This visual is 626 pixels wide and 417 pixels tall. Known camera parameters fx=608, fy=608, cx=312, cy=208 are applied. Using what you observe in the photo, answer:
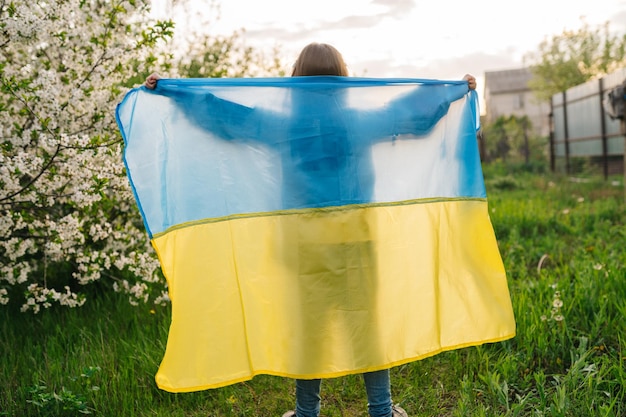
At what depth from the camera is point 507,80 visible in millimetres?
43000

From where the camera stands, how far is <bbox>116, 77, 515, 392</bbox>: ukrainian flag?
2.54m

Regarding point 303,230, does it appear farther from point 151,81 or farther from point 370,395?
point 151,81

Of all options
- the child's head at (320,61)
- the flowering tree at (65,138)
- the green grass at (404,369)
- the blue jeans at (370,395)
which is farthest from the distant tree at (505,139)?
the blue jeans at (370,395)

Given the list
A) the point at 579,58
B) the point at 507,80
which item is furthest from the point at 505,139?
the point at 507,80

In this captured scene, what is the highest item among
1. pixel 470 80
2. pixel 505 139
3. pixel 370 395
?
pixel 470 80

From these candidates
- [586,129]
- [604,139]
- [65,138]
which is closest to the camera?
[65,138]

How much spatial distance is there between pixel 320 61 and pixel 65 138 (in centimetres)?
169

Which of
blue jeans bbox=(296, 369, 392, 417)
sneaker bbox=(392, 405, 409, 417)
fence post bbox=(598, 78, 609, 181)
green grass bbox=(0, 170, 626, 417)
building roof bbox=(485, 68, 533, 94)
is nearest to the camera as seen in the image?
blue jeans bbox=(296, 369, 392, 417)

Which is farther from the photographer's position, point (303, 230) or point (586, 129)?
point (586, 129)

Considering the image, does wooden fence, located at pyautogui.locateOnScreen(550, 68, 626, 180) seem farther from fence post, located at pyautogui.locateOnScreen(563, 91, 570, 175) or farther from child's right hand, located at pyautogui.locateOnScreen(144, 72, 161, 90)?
child's right hand, located at pyautogui.locateOnScreen(144, 72, 161, 90)

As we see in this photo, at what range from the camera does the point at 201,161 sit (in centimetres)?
272

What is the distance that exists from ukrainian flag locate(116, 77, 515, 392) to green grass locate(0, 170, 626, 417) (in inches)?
18.2

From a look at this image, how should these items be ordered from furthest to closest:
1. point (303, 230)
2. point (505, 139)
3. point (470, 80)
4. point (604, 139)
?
point (505, 139)
point (604, 139)
point (470, 80)
point (303, 230)

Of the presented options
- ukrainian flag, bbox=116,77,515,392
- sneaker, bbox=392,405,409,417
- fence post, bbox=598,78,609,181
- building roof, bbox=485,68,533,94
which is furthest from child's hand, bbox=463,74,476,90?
building roof, bbox=485,68,533,94
